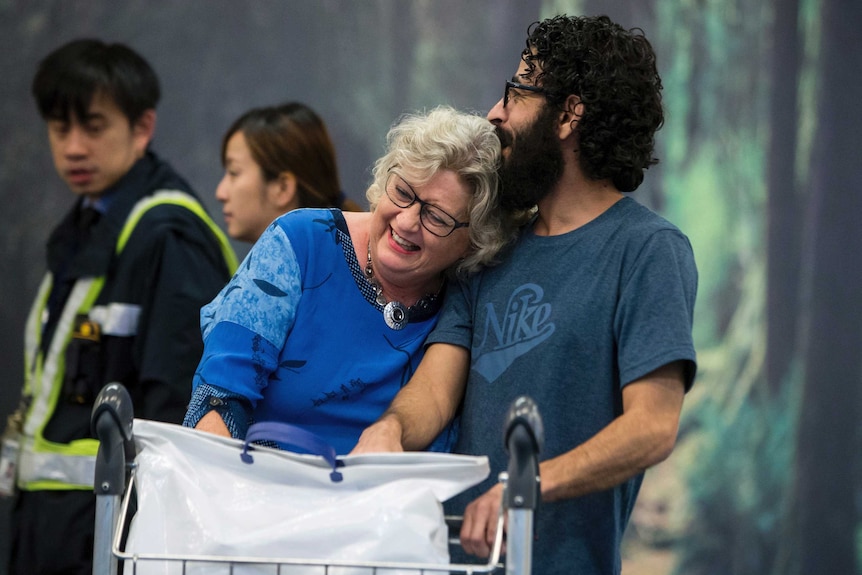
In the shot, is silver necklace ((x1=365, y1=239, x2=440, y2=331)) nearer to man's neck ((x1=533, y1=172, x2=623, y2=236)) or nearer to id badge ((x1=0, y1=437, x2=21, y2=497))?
man's neck ((x1=533, y1=172, x2=623, y2=236))

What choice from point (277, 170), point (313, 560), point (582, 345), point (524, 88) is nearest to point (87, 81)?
point (277, 170)

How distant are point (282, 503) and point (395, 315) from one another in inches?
22.6

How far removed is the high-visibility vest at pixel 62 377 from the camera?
9.15 ft

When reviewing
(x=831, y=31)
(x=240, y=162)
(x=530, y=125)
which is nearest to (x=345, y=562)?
(x=530, y=125)

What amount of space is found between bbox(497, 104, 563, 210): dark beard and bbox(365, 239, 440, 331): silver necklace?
→ 29 cm

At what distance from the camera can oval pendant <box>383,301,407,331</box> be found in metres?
2.03

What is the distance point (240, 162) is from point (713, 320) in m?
2.04

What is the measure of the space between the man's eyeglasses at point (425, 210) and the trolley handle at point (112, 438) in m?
0.68

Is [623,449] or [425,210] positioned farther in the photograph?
[425,210]

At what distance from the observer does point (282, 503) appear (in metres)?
1.56

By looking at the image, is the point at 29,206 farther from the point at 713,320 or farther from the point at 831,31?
the point at 831,31

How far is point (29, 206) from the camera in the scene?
4293mm

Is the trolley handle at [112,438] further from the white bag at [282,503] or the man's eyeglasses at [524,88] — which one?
the man's eyeglasses at [524,88]

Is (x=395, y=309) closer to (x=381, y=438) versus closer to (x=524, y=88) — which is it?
(x=381, y=438)
